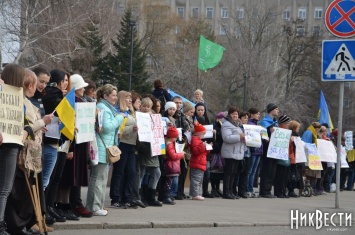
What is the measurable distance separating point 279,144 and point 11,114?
33.9 ft

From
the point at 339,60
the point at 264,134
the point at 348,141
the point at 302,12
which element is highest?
the point at 302,12

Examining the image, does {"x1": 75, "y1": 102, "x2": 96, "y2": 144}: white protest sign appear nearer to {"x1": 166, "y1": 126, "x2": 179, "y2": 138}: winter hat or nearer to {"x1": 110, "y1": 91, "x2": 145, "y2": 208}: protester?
{"x1": 110, "y1": 91, "x2": 145, "y2": 208}: protester

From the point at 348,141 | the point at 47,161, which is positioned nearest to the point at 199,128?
the point at 47,161

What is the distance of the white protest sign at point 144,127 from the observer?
44.3 feet

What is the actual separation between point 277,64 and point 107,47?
61.6 ft

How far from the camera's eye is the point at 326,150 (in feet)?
71.9

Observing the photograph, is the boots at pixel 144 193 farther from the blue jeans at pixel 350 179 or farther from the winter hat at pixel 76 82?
the blue jeans at pixel 350 179

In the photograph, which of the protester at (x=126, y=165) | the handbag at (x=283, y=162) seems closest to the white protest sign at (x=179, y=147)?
the protester at (x=126, y=165)

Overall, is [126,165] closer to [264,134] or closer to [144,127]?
[144,127]

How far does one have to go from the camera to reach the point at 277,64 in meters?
76.6

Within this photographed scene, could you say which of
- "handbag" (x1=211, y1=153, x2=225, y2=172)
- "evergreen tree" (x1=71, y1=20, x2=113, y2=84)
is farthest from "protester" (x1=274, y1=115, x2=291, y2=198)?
"evergreen tree" (x1=71, y1=20, x2=113, y2=84)

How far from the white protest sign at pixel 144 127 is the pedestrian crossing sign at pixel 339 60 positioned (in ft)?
11.2

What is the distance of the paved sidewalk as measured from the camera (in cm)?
1136

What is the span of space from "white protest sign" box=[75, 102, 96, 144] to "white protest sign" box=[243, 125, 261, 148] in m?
6.49
